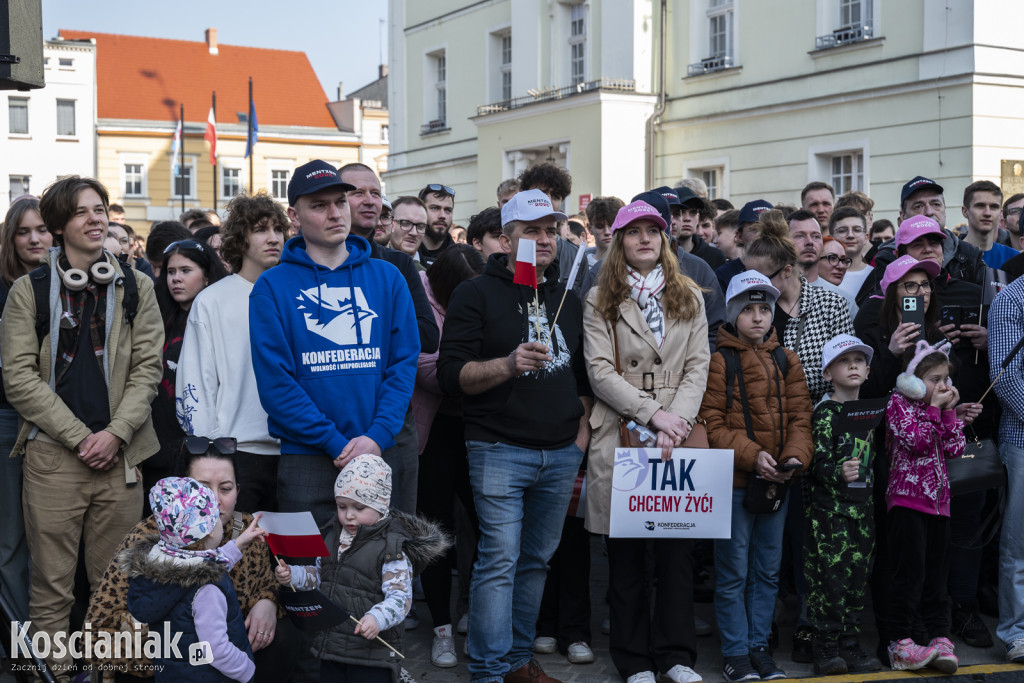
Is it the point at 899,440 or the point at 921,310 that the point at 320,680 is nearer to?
the point at 899,440

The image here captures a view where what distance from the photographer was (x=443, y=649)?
18.0 feet

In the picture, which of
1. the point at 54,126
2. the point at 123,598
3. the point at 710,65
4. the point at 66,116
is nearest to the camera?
the point at 123,598

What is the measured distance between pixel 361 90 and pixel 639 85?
160ft

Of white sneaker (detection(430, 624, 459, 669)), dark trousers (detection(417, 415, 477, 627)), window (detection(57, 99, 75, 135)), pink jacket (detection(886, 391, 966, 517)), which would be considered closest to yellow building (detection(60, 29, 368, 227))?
window (detection(57, 99, 75, 135))

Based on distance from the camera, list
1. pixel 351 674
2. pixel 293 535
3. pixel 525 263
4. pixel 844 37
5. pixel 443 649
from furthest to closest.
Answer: pixel 844 37, pixel 443 649, pixel 525 263, pixel 351 674, pixel 293 535

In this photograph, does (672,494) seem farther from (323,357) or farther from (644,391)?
(323,357)

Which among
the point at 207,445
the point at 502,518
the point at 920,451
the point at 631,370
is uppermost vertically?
the point at 631,370

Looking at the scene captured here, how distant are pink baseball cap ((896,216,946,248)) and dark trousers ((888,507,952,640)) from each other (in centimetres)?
151

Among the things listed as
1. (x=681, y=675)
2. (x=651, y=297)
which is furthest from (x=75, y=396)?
(x=681, y=675)

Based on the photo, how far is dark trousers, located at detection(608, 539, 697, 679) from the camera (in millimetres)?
5098

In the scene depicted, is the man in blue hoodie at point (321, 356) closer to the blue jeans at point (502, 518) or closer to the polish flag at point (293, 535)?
the polish flag at point (293, 535)

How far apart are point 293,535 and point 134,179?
4781cm

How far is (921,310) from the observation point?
550cm

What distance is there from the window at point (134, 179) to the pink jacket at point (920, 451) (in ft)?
154
